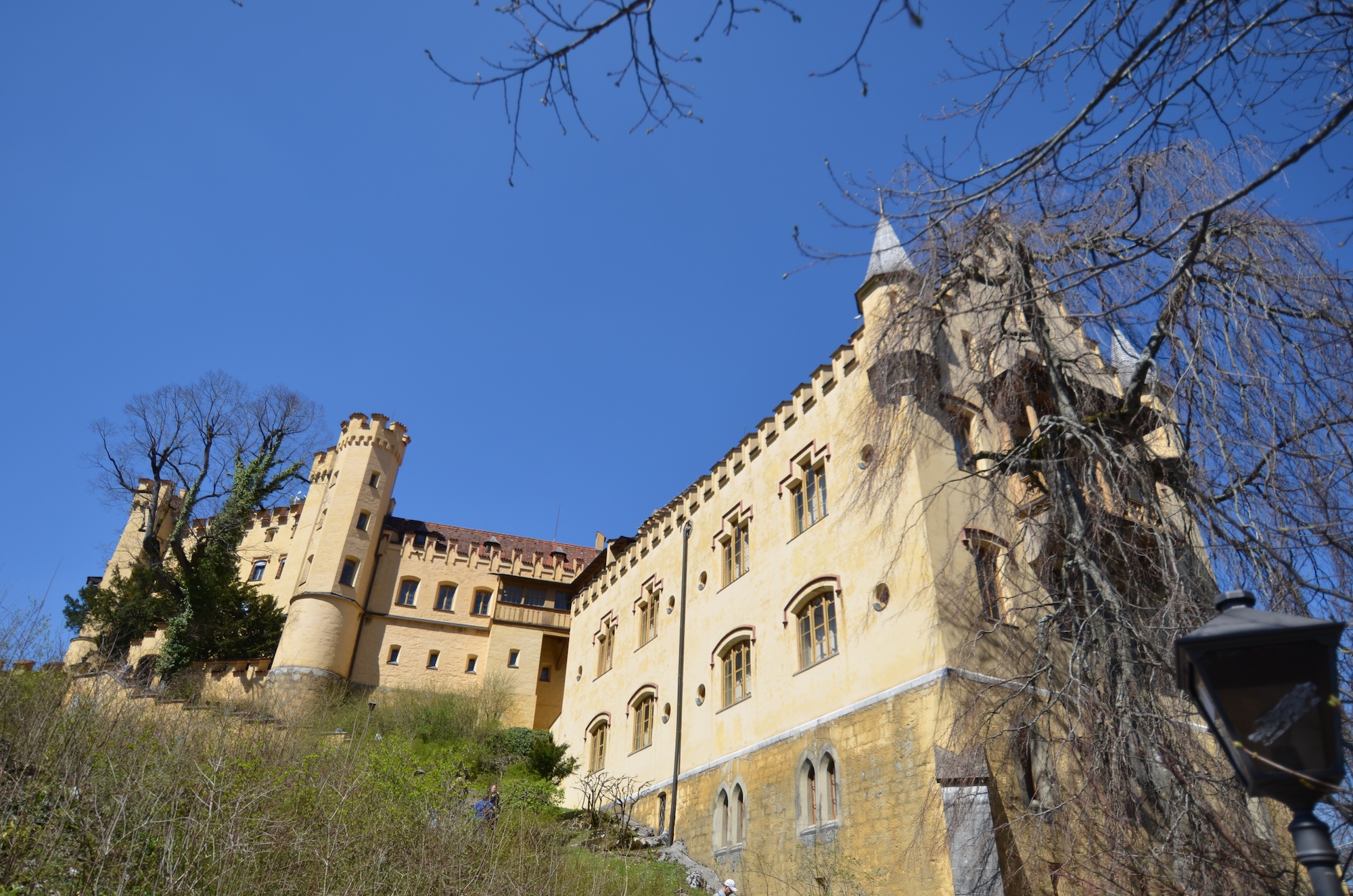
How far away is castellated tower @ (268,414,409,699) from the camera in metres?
30.4

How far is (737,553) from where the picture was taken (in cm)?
1805

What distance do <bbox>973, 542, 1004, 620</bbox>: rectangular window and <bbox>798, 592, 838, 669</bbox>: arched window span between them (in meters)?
2.50

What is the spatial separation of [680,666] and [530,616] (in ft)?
54.3

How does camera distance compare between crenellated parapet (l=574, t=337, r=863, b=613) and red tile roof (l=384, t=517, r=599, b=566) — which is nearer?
crenellated parapet (l=574, t=337, r=863, b=613)

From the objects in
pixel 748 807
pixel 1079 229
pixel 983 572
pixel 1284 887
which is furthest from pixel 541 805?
pixel 1079 229

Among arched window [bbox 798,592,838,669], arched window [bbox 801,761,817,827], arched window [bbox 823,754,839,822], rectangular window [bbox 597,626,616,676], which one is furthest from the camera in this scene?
rectangular window [bbox 597,626,616,676]

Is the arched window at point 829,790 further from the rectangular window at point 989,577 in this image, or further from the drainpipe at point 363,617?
the drainpipe at point 363,617

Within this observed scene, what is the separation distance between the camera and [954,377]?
561 inches

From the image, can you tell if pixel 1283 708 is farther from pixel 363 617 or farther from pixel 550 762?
pixel 363 617

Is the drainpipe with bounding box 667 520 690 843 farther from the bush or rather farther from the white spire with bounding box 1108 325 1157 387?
the white spire with bounding box 1108 325 1157 387

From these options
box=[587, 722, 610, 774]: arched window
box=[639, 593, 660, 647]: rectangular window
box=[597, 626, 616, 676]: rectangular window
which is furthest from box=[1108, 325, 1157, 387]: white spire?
box=[597, 626, 616, 676]: rectangular window

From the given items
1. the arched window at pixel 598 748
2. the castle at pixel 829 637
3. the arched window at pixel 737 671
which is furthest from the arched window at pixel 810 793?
the arched window at pixel 598 748

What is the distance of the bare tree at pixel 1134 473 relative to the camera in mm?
6141

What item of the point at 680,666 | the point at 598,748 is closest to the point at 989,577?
the point at 680,666
